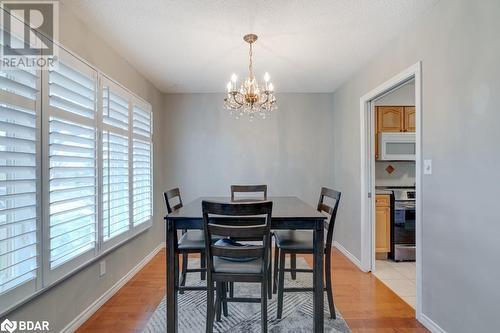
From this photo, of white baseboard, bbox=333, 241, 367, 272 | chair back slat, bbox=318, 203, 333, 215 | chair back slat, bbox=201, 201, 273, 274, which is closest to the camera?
chair back slat, bbox=201, 201, 273, 274

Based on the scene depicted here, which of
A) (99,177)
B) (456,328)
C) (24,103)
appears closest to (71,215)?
(99,177)

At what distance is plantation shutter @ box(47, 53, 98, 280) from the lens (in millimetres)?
1892

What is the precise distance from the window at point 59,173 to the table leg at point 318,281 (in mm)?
1763

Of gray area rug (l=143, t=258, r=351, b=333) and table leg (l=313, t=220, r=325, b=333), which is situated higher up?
table leg (l=313, t=220, r=325, b=333)

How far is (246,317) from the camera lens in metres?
2.31

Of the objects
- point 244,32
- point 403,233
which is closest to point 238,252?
point 244,32

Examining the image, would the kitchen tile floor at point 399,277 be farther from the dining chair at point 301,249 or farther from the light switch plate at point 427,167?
the light switch plate at point 427,167

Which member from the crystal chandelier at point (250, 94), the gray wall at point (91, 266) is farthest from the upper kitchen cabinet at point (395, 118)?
the gray wall at point (91, 266)

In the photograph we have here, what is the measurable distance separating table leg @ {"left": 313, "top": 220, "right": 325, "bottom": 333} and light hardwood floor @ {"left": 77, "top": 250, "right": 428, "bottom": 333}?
16.0 inches

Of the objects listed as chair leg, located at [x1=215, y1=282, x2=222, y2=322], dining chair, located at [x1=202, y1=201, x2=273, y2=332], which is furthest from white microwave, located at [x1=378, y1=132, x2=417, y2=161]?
chair leg, located at [x1=215, y1=282, x2=222, y2=322]

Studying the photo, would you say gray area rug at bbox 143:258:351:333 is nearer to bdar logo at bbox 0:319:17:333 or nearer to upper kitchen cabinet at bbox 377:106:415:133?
bdar logo at bbox 0:319:17:333

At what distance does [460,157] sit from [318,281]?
1243 mm

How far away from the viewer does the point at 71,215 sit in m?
2.08

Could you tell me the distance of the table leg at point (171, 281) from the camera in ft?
6.50
